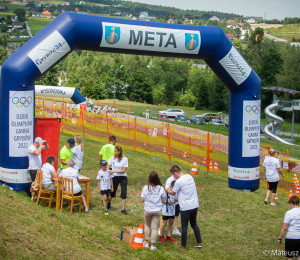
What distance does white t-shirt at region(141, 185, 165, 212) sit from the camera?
6.33 metres

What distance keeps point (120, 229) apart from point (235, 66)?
6412mm

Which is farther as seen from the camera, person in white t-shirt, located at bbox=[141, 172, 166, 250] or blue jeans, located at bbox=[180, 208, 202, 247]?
blue jeans, located at bbox=[180, 208, 202, 247]

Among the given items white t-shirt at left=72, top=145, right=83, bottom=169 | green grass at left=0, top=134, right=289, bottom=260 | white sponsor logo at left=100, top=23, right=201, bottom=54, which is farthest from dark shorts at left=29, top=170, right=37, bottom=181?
white sponsor logo at left=100, top=23, right=201, bottom=54

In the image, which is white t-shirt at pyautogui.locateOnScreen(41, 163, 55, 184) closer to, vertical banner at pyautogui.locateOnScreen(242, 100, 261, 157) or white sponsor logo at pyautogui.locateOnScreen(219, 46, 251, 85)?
white sponsor logo at pyautogui.locateOnScreen(219, 46, 251, 85)

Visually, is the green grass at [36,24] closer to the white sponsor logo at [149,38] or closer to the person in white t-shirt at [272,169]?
the white sponsor logo at [149,38]

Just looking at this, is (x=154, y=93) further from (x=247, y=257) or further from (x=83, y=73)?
(x=247, y=257)

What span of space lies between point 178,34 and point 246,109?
3.42 metres

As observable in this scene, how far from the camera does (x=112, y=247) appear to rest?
241 inches

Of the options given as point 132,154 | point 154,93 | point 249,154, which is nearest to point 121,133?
point 132,154

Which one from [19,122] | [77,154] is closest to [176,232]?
[77,154]

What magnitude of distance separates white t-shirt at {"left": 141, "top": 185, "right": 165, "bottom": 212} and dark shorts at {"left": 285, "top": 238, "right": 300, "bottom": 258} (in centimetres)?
240

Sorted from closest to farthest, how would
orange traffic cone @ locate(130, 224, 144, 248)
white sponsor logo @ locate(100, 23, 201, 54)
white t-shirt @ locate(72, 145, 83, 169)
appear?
orange traffic cone @ locate(130, 224, 144, 248)
white t-shirt @ locate(72, 145, 83, 169)
white sponsor logo @ locate(100, 23, 201, 54)

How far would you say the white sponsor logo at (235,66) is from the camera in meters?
10.5

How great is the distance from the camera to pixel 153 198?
20.8 feet
